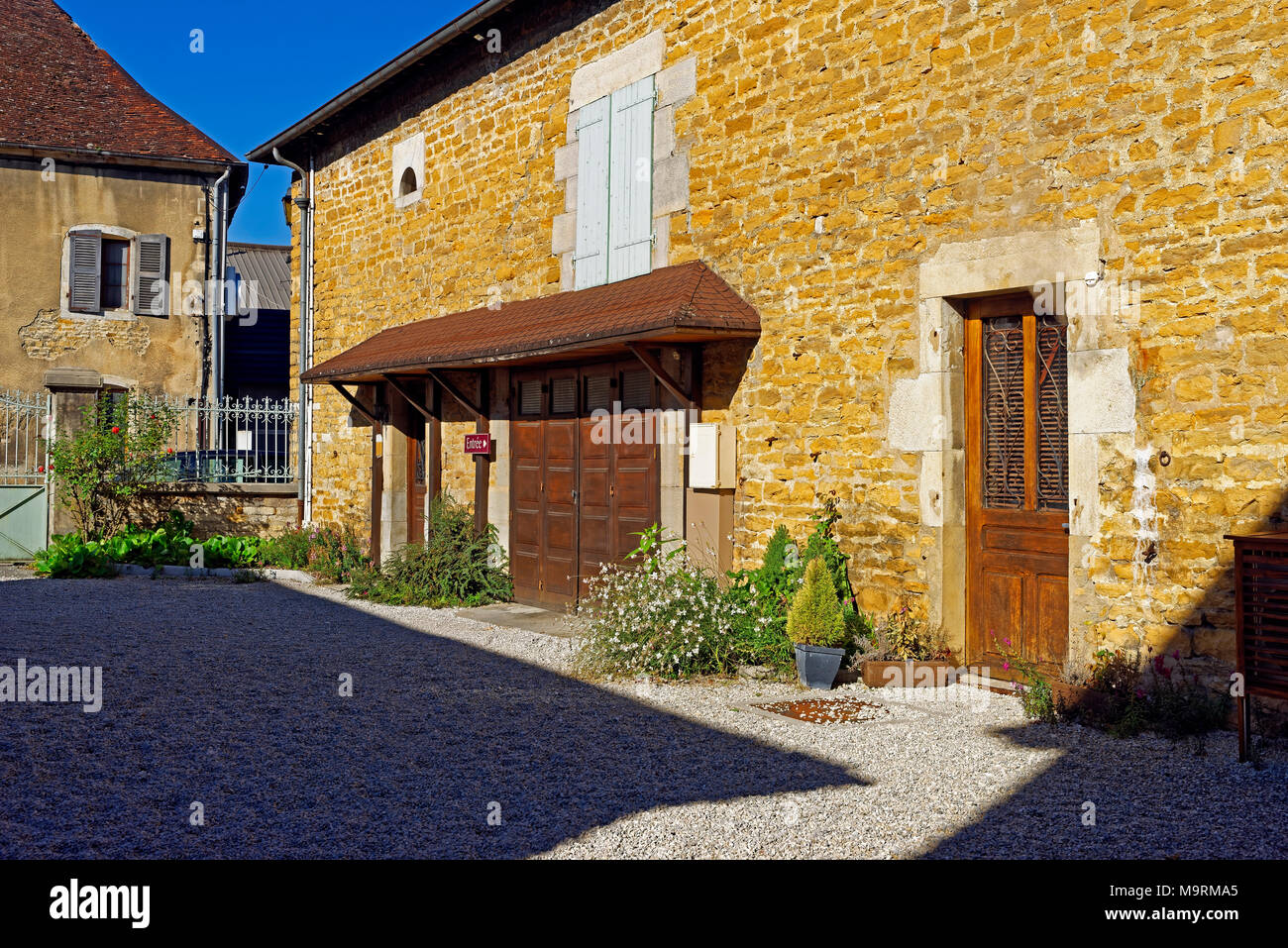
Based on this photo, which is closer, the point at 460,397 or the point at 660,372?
the point at 660,372

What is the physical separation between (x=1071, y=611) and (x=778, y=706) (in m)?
1.65

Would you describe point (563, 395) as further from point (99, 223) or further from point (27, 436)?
point (99, 223)

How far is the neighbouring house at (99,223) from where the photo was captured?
17234 millimetres

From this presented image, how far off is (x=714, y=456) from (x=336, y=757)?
372 cm

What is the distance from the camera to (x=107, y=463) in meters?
13.6

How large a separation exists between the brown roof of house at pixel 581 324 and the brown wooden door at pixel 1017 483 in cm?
181

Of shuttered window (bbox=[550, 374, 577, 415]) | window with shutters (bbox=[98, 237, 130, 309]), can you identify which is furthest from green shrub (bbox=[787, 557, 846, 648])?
window with shutters (bbox=[98, 237, 130, 309])

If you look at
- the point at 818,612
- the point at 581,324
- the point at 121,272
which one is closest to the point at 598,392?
the point at 581,324

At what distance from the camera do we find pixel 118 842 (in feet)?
13.2

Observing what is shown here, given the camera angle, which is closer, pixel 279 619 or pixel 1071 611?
pixel 1071 611

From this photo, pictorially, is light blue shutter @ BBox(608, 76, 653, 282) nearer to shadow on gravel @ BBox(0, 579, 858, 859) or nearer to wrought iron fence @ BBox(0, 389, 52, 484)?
shadow on gravel @ BBox(0, 579, 858, 859)

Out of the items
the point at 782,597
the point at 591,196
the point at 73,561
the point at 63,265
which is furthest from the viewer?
the point at 63,265
